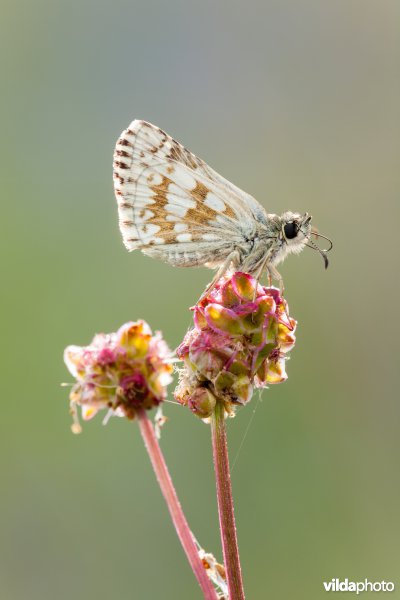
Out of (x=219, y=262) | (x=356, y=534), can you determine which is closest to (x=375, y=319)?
(x=356, y=534)

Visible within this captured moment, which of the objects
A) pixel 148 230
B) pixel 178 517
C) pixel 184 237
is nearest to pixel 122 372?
pixel 178 517

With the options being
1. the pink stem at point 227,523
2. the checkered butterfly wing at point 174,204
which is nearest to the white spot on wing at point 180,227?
the checkered butterfly wing at point 174,204

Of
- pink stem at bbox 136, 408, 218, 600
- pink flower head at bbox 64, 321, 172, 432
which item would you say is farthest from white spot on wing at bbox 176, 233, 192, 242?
pink stem at bbox 136, 408, 218, 600

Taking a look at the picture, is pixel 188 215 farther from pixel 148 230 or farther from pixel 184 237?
pixel 148 230

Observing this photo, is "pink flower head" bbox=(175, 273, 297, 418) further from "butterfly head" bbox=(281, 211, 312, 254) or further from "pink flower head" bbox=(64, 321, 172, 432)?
"butterfly head" bbox=(281, 211, 312, 254)

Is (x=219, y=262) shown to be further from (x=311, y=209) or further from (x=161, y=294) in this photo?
(x=311, y=209)
